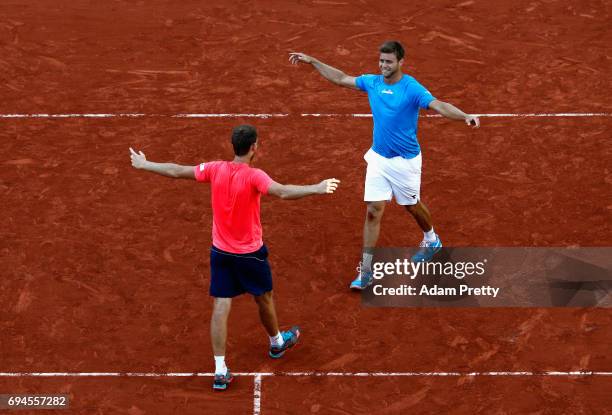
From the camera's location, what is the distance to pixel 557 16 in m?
19.6

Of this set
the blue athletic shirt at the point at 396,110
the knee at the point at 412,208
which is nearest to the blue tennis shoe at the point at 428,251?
the knee at the point at 412,208

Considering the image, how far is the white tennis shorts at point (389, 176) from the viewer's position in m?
13.1

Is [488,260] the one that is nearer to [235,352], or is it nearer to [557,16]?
[235,352]

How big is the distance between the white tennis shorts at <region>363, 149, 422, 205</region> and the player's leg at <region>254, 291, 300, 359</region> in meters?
1.75

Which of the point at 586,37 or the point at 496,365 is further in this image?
the point at 586,37

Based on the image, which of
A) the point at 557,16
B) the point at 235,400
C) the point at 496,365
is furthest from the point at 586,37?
the point at 235,400

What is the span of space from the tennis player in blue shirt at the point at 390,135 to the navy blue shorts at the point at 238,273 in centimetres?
187

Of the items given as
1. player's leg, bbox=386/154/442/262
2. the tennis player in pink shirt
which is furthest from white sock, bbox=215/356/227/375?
player's leg, bbox=386/154/442/262

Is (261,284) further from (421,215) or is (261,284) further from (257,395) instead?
(421,215)

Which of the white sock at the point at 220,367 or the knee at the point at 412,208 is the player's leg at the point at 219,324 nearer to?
the white sock at the point at 220,367

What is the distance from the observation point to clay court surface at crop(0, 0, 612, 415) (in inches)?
482

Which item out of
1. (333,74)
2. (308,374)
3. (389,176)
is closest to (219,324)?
(308,374)

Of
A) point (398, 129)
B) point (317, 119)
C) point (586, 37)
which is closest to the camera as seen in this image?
point (398, 129)

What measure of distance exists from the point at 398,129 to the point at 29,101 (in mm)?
6654
